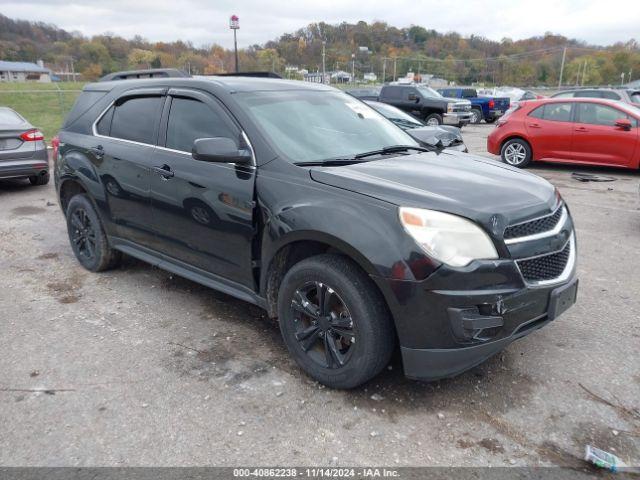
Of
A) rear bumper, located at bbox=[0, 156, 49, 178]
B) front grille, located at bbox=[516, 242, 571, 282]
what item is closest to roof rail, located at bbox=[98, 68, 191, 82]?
front grille, located at bbox=[516, 242, 571, 282]

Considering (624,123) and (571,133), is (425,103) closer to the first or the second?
(571,133)

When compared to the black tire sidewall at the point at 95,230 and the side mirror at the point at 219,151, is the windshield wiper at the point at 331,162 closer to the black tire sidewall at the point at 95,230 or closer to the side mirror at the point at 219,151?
the side mirror at the point at 219,151

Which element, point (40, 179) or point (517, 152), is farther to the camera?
point (517, 152)

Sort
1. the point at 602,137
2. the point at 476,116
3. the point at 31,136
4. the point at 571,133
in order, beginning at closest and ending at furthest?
the point at 31,136, the point at 602,137, the point at 571,133, the point at 476,116

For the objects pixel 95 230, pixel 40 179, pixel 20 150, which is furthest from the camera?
pixel 40 179

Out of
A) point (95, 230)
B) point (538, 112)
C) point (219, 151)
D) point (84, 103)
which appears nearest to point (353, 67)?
point (538, 112)

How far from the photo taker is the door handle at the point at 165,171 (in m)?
3.90

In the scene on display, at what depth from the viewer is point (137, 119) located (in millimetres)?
4395

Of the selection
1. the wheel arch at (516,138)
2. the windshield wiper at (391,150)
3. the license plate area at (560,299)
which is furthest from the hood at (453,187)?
the wheel arch at (516,138)

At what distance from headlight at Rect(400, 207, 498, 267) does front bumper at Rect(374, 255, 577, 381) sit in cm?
6

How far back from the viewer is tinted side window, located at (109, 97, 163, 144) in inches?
166

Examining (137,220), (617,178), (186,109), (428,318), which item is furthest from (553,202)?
(617,178)

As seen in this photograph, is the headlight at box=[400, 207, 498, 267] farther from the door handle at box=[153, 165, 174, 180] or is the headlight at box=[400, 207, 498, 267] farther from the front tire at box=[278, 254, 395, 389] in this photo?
the door handle at box=[153, 165, 174, 180]

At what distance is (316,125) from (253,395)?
1.93m
